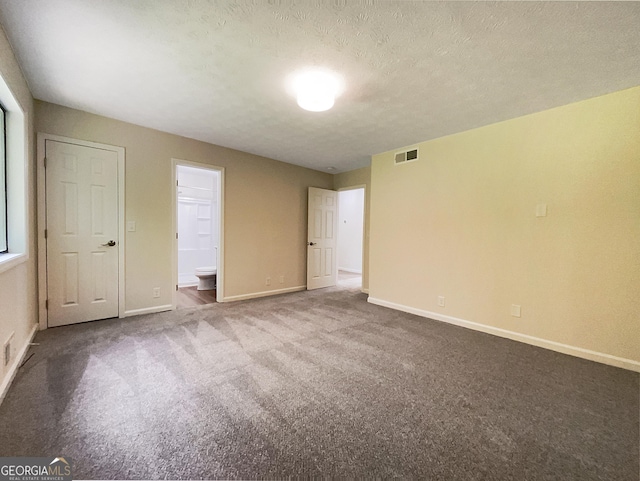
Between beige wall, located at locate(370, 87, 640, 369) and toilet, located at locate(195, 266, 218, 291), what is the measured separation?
3.56 m

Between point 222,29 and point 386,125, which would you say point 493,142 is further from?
point 222,29

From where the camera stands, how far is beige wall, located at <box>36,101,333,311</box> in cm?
316

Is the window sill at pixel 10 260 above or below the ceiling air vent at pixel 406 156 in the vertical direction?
below

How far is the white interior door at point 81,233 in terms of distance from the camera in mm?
2826

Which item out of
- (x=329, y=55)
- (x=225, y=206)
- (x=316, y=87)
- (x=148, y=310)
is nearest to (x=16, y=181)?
(x=148, y=310)

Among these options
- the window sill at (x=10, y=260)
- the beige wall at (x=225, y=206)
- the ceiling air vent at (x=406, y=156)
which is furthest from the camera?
the ceiling air vent at (x=406, y=156)

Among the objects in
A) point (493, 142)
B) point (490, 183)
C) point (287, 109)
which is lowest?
point (490, 183)

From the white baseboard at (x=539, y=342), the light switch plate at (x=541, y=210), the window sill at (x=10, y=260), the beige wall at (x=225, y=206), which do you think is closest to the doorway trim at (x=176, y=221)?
the beige wall at (x=225, y=206)

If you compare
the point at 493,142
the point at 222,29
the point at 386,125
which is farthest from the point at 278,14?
the point at 493,142

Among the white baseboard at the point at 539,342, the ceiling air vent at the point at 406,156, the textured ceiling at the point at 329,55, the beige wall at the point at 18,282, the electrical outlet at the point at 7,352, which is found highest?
the textured ceiling at the point at 329,55

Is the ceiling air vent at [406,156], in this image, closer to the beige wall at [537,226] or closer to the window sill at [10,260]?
the beige wall at [537,226]

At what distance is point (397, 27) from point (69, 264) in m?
3.87

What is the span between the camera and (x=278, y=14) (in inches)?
60.1

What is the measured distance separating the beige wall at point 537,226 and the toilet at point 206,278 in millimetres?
3555
